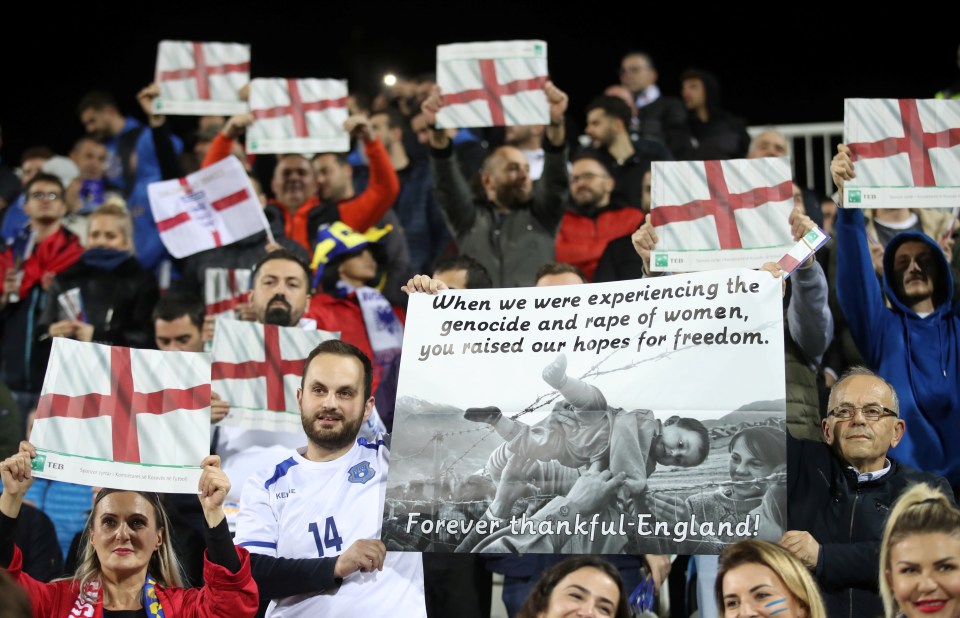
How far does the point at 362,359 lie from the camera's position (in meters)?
5.24

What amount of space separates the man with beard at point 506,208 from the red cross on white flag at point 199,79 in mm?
1668

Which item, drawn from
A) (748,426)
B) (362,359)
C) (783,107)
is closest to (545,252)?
(362,359)

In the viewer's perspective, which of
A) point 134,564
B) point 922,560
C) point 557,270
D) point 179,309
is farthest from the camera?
point 179,309

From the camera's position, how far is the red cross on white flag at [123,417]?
491cm

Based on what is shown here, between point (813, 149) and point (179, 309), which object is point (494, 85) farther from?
point (813, 149)

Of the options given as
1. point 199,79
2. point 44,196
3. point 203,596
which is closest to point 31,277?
point 44,196

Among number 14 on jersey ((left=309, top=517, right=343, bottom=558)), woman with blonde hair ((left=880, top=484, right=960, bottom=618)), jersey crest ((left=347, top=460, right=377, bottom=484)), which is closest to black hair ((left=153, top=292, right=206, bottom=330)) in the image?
jersey crest ((left=347, top=460, right=377, bottom=484))

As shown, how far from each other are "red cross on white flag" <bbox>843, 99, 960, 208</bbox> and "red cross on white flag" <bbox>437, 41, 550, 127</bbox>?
1.89 metres

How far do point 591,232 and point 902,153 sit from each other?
2370 mm

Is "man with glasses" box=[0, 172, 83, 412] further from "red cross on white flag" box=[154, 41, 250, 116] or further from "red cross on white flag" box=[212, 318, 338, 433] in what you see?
"red cross on white flag" box=[212, 318, 338, 433]

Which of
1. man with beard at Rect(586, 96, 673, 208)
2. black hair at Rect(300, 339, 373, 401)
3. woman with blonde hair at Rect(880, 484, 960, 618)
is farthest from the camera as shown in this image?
man with beard at Rect(586, 96, 673, 208)

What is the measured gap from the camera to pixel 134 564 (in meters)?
4.86

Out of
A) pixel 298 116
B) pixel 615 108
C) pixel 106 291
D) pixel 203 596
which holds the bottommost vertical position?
pixel 203 596

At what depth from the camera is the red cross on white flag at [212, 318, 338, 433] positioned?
612cm
